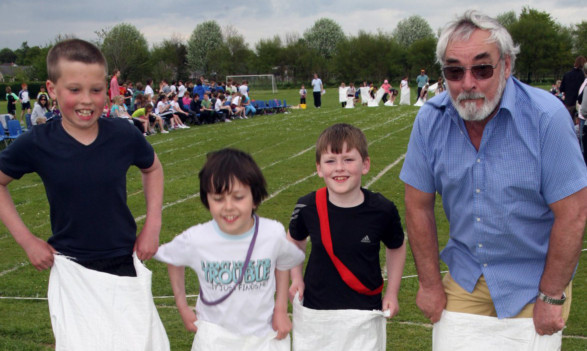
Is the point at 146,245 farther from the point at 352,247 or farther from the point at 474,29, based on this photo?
the point at 474,29

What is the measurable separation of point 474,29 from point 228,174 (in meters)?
1.38

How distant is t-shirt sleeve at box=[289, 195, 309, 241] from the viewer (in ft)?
10.6

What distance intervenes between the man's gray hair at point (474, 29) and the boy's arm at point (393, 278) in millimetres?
1093

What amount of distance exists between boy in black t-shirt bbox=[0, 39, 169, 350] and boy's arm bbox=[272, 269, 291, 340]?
626 mm

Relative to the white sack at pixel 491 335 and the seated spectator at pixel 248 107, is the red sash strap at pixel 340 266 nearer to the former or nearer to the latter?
the white sack at pixel 491 335

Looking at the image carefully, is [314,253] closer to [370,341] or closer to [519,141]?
[370,341]

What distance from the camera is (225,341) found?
2.84 meters

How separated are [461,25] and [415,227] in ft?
3.47

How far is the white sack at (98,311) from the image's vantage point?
2875 millimetres

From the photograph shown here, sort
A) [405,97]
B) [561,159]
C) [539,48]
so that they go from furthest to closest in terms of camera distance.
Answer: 1. [539,48]
2. [405,97]
3. [561,159]

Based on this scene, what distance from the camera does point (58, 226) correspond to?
3053 mm

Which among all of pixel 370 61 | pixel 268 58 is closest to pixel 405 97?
pixel 370 61

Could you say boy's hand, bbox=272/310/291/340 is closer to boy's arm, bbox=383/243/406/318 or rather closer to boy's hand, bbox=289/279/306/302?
boy's hand, bbox=289/279/306/302

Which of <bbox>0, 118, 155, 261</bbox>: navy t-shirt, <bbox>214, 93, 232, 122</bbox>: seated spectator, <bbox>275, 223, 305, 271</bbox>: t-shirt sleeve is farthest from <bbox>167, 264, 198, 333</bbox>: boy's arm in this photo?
<bbox>214, 93, 232, 122</bbox>: seated spectator
